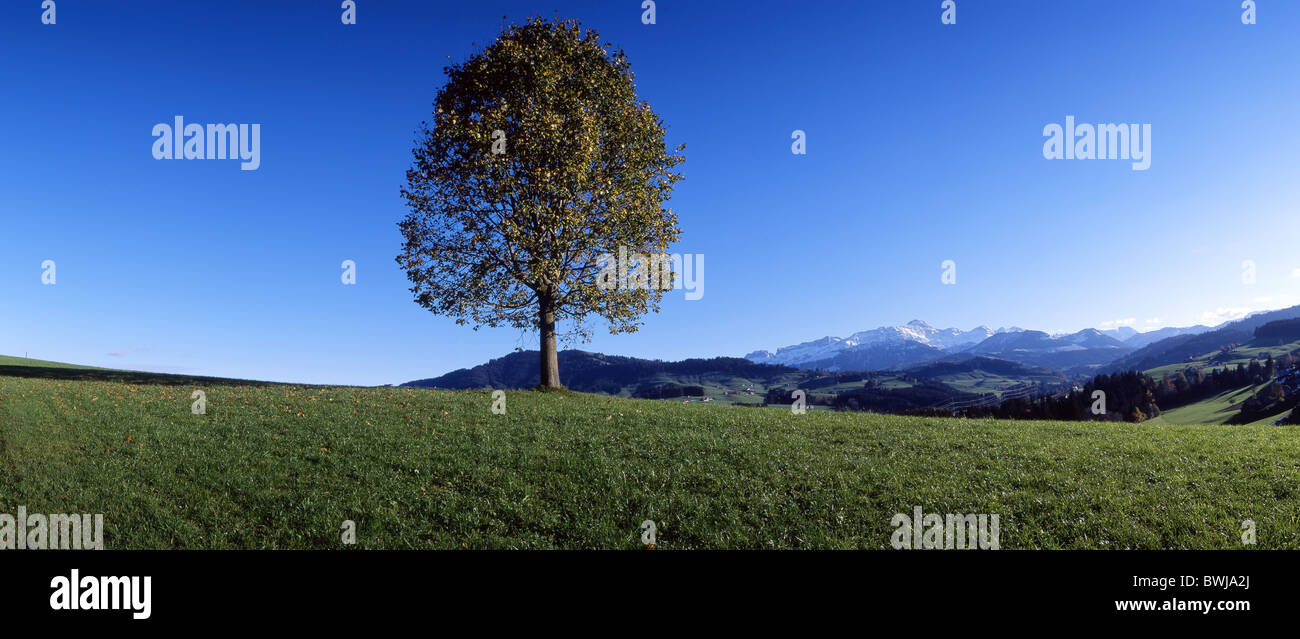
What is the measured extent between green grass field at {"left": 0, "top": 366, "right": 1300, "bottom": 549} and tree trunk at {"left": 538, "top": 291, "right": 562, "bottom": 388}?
34.4 feet

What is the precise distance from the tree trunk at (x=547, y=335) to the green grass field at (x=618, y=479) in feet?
34.4

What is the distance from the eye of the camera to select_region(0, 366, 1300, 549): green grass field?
39.5ft

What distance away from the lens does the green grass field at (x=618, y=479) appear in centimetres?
1204

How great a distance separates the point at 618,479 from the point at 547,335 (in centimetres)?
2048

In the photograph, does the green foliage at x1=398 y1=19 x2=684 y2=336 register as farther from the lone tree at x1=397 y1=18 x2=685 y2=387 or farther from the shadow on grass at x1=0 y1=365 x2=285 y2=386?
the shadow on grass at x1=0 y1=365 x2=285 y2=386

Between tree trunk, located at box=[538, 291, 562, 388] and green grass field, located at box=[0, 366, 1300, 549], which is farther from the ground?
tree trunk, located at box=[538, 291, 562, 388]
